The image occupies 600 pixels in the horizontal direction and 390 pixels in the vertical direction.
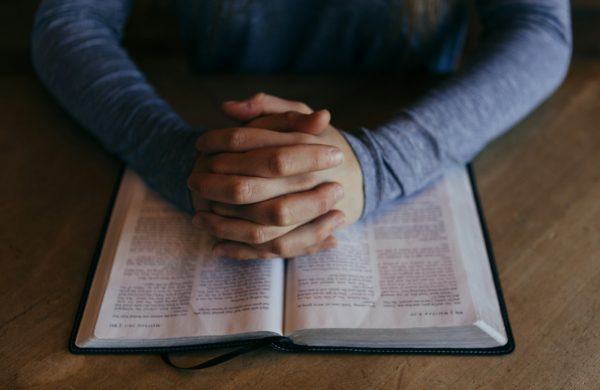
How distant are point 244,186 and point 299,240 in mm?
88

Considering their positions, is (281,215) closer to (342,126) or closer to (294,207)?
(294,207)

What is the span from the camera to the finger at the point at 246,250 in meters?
0.64

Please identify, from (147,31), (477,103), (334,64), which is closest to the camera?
(477,103)

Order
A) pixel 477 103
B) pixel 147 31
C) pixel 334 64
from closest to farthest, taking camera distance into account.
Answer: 1. pixel 477 103
2. pixel 334 64
3. pixel 147 31

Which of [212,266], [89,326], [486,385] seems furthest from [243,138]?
[486,385]

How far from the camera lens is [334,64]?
102cm

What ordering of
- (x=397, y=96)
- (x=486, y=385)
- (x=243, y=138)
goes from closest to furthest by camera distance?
(x=486, y=385) → (x=243, y=138) → (x=397, y=96)

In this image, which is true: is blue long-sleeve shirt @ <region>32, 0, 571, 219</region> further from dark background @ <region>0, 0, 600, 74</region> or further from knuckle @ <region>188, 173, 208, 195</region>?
dark background @ <region>0, 0, 600, 74</region>

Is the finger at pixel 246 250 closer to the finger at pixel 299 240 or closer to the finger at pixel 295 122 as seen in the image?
the finger at pixel 299 240

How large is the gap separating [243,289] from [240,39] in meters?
0.51

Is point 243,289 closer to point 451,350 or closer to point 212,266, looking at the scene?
point 212,266

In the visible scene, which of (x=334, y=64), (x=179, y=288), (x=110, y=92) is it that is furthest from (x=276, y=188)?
(x=334, y=64)

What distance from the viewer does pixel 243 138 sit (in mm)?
649

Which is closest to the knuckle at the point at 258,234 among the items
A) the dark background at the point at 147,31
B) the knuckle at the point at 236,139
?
the knuckle at the point at 236,139
